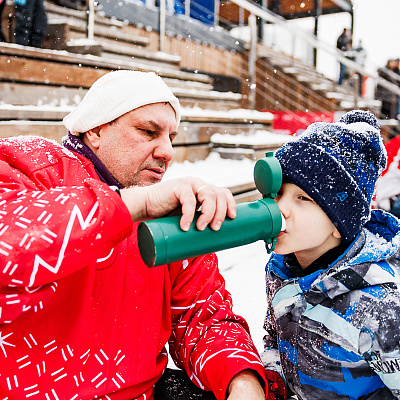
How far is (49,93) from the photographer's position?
115 inches

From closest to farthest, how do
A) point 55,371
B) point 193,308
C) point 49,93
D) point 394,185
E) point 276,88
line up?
point 55,371
point 193,308
point 394,185
point 49,93
point 276,88

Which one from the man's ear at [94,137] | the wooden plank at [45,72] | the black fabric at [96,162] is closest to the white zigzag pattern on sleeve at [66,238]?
the black fabric at [96,162]

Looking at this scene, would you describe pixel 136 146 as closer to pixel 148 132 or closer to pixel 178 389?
pixel 148 132

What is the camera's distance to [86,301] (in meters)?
0.88

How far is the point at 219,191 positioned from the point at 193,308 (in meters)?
0.51

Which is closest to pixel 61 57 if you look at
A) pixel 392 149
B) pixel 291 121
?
pixel 392 149

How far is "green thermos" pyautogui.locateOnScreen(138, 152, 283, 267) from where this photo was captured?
58 cm

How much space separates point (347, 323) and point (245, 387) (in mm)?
260

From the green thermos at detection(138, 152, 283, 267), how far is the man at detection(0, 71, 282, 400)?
2cm

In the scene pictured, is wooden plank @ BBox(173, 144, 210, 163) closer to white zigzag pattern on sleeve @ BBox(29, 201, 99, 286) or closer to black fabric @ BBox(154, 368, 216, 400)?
black fabric @ BBox(154, 368, 216, 400)

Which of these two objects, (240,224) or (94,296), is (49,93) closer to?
(94,296)

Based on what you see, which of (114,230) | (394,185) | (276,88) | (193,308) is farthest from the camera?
(276,88)

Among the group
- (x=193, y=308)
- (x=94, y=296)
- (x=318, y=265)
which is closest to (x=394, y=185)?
(x=318, y=265)

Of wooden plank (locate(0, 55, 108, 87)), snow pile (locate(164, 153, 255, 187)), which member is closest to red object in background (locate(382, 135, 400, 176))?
snow pile (locate(164, 153, 255, 187))
